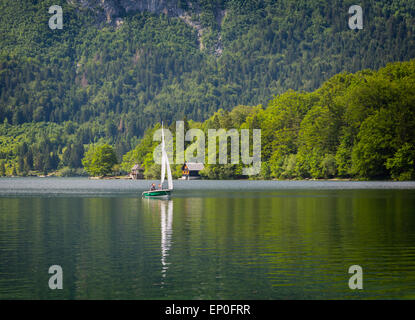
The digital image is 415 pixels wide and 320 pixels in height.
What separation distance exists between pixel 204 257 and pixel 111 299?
10132 mm

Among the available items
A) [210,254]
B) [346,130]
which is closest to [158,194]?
[210,254]

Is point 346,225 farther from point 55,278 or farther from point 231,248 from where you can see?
point 55,278

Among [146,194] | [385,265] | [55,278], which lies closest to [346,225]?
[385,265]

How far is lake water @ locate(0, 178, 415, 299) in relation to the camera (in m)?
26.6

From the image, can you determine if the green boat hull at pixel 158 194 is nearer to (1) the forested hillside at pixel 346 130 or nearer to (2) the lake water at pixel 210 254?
(2) the lake water at pixel 210 254

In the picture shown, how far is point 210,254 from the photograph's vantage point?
35.5 metres

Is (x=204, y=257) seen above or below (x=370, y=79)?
below

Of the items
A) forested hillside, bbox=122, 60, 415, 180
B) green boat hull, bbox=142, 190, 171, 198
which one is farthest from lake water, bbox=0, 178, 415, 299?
forested hillside, bbox=122, 60, 415, 180

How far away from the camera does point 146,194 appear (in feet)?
309

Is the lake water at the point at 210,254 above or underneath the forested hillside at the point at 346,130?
underneath

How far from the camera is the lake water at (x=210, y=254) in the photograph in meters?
26.6

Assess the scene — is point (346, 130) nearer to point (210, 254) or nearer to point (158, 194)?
point (158, 194)

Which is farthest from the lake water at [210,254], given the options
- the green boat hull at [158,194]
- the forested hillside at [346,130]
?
the forested hillside at [346,130]

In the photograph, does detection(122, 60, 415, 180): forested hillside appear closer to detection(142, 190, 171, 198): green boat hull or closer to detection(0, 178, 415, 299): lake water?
detection(142, 190, 171, 198): green boat hull
